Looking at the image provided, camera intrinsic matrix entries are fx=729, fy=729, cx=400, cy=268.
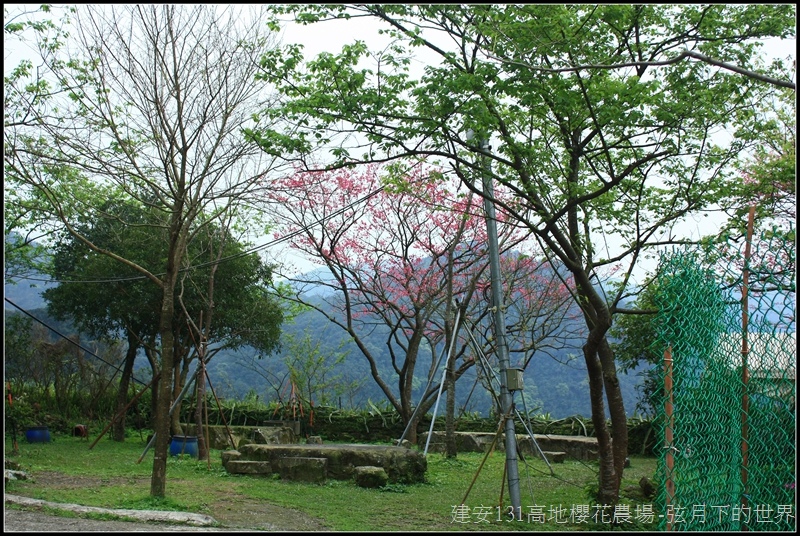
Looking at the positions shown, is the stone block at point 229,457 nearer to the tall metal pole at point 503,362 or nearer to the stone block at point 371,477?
the stone block at point 371,477

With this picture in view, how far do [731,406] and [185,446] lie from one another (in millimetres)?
9836

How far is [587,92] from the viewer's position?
7.03 metres

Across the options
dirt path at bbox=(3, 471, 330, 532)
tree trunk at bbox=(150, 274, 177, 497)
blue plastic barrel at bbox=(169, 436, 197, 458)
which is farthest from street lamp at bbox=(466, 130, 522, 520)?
blue plastic barrel at bbox=(169, 436, 197, 458)

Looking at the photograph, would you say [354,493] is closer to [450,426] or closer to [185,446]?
[450,426]

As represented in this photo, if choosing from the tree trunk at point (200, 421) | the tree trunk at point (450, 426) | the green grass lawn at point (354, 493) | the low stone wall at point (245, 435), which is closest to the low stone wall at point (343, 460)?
the green grass lawn at point (354, 493)

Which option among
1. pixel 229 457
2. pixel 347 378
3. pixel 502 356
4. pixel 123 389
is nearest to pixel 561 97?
pixel 502 356

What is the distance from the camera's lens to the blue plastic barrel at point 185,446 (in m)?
12.9

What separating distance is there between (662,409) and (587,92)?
10.2ft

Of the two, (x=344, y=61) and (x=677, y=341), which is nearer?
(x=677, y=341)

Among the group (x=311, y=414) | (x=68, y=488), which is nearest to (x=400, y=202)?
(x=311, y=414)

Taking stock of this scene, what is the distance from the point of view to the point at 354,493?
360 inches

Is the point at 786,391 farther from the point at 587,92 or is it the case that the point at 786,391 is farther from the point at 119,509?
the point at 119,509

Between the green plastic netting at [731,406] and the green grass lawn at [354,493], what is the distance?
164cm

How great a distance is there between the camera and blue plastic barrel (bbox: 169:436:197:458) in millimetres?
12927
